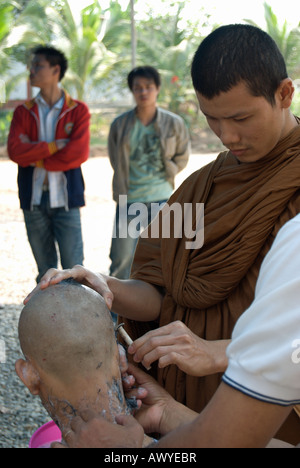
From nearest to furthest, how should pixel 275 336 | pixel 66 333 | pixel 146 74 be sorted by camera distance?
pixel 275 336, pixel 66 333, pixel 146 74

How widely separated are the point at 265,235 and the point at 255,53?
650 mm

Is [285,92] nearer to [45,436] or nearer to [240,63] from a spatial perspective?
[240,63]

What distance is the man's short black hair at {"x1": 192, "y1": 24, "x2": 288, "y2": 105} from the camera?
6.00 feet

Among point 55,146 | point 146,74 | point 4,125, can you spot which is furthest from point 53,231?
point 4,125

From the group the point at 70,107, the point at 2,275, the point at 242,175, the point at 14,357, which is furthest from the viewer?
the point at 2,275

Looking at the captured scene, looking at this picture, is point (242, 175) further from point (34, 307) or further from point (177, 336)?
point (34, 307)

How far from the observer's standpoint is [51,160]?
17.1 feet

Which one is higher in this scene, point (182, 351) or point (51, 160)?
point (182, 351)

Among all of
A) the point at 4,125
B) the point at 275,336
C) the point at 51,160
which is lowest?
the point at 4,125

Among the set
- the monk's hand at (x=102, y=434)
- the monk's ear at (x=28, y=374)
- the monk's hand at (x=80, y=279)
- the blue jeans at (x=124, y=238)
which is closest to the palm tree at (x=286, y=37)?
the blue jeans at (x=124, y=238)

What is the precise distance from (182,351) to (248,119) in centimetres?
86

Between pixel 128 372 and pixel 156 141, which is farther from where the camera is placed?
pixel 156 141

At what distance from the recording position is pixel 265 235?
1.97 metres

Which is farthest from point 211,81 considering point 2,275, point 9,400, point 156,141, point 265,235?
point 2,275
